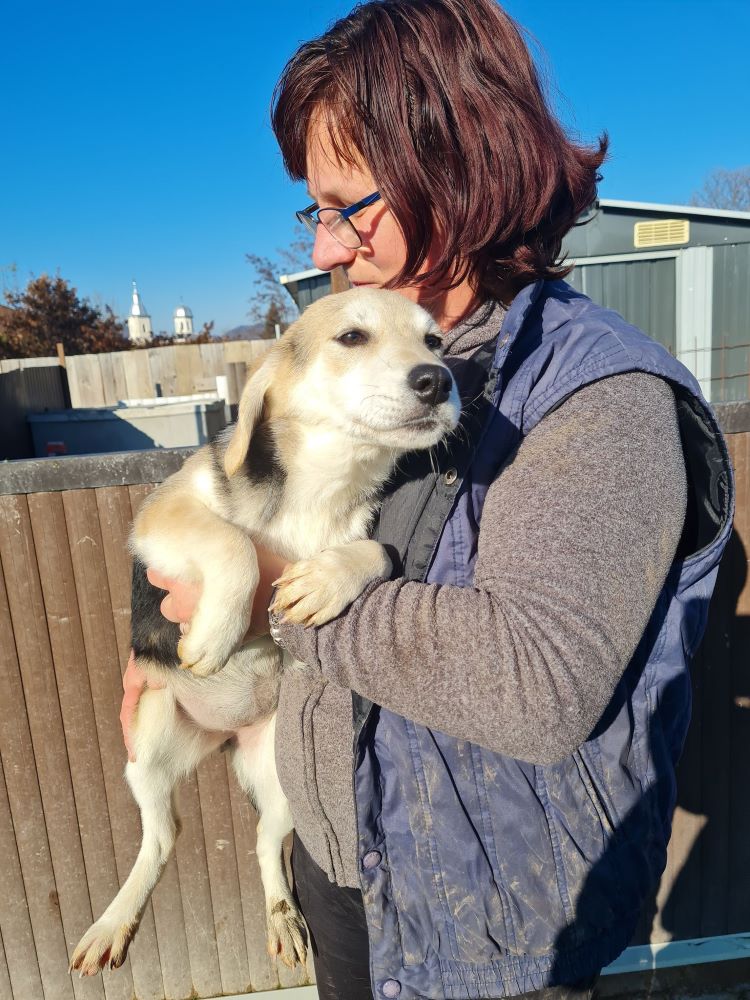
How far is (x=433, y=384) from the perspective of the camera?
4.98 ft

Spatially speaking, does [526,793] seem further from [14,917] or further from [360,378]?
[14,917]

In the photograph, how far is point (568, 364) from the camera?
1239mm

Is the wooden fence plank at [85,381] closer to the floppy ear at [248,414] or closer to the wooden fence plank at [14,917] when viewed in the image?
the wooden fence plank at [14,917]

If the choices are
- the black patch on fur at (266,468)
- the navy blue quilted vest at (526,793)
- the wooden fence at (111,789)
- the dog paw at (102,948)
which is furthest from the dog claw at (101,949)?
the black patch on fur at (266,468)

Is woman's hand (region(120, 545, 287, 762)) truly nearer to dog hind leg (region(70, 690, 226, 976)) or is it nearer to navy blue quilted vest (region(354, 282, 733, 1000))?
navy blue quilted vest (region(354, 282, 733, 1000))

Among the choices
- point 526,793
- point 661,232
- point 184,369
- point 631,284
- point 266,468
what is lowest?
point 526,793

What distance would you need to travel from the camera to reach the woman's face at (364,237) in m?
1.69

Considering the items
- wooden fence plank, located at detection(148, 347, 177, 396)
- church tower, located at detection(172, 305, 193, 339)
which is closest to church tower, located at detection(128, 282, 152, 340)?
church tower, located at detection(172, 305, 193, 339)

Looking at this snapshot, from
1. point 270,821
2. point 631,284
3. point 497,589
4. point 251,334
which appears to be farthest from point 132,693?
point 251,334

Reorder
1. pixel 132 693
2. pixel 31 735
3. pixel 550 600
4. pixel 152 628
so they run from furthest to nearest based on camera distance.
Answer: pixel 31 735 < pixel 132 693 < pixel 152 628 < pixel 550 600

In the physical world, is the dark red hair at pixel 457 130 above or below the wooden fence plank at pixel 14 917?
above

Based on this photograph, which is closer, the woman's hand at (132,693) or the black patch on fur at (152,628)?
the black patch on fur at (152,628)

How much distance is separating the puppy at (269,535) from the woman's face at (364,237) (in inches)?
3.3

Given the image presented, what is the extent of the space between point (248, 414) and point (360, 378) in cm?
35
